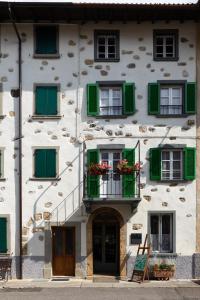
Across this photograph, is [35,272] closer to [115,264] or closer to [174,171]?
[115,264]

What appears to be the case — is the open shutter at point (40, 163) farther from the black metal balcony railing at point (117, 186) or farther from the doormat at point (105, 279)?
the doormat at point (105, 279)

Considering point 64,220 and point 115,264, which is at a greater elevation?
point 64,220

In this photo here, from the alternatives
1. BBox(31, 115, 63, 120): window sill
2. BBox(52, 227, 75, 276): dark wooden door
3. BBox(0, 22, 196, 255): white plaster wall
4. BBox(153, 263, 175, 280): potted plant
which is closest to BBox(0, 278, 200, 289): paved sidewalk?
BBox(153, 263, 175, 280): potted plant

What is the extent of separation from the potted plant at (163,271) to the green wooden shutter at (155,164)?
3.77m

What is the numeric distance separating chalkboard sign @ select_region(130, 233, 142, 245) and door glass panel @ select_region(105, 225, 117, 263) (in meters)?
1.13

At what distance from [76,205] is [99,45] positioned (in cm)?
721

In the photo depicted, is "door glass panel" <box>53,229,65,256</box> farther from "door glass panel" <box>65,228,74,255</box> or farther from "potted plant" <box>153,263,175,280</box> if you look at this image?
"potted plant" <box>153,263,175,280</box>

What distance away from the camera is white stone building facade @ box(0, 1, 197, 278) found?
20156mm

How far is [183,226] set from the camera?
66.1 feet

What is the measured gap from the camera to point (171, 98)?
2050 centimetres

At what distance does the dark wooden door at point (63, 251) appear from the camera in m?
20.4

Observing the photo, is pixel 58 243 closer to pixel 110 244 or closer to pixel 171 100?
pixel 110 244

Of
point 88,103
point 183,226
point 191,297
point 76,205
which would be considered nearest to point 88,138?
point 88,103

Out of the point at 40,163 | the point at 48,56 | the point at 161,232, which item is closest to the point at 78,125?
the point at 40,163
